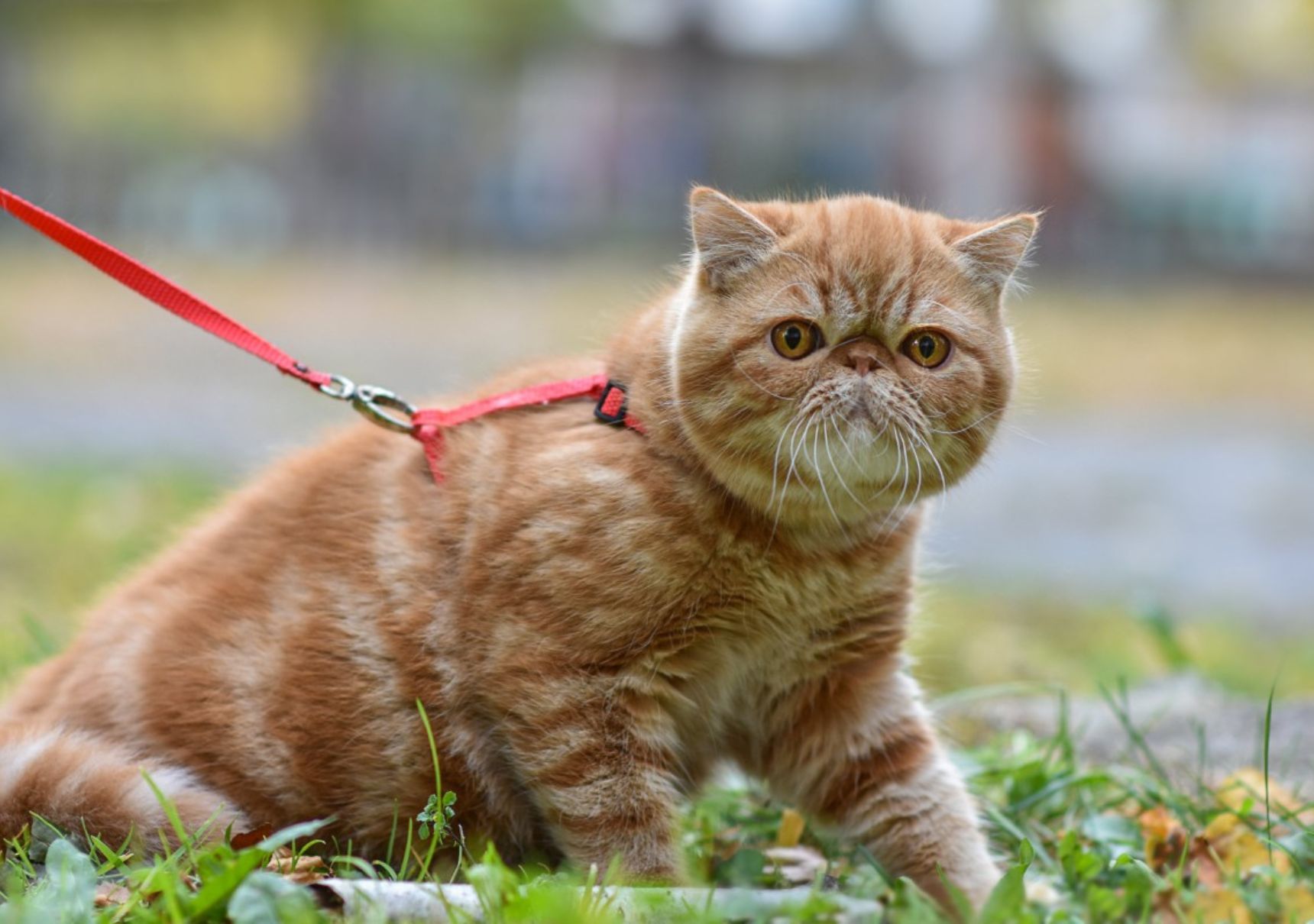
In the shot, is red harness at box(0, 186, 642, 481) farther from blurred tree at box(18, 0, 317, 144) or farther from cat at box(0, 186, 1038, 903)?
blurred tree at box(18, 0, 317, 144)

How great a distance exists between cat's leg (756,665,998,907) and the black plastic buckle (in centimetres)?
61

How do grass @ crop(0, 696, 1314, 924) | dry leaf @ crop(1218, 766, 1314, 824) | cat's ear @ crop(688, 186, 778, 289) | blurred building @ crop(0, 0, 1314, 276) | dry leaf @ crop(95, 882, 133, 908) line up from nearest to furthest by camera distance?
grass @ crop(0, 696, 1314, 924)
dry leaf @ crop(95, 882, 133, 908)
cat's ear @ crop(688, 186, 778, 289)
dry leaf @ crop(1218, 766, 1314, 824)
blurred building @ crop(0, 0, 1314, 276)

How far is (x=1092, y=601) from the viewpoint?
532 cm

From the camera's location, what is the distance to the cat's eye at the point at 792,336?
7.50 feet

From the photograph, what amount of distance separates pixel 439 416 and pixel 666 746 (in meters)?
0.78

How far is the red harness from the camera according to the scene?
2564 millimetres

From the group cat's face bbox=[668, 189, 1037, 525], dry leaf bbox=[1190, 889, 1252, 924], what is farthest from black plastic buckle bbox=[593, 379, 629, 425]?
dry leaf bbox=[1190, 889, 1252, 924]

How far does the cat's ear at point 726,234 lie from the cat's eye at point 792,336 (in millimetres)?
145

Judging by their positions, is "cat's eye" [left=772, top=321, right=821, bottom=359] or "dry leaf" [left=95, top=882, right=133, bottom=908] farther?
"cat's eye" [left=772, top=321, right=821, bottom=359]

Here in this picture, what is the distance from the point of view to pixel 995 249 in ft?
7.93

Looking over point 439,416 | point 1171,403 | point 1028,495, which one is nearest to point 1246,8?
point 1171,403

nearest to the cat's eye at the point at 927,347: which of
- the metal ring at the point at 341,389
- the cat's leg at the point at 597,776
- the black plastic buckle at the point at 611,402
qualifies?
the black plastic buckle at the point at 611,402

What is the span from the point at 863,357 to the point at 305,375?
1106 millimetres

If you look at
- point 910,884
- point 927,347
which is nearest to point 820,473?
point 927,347
